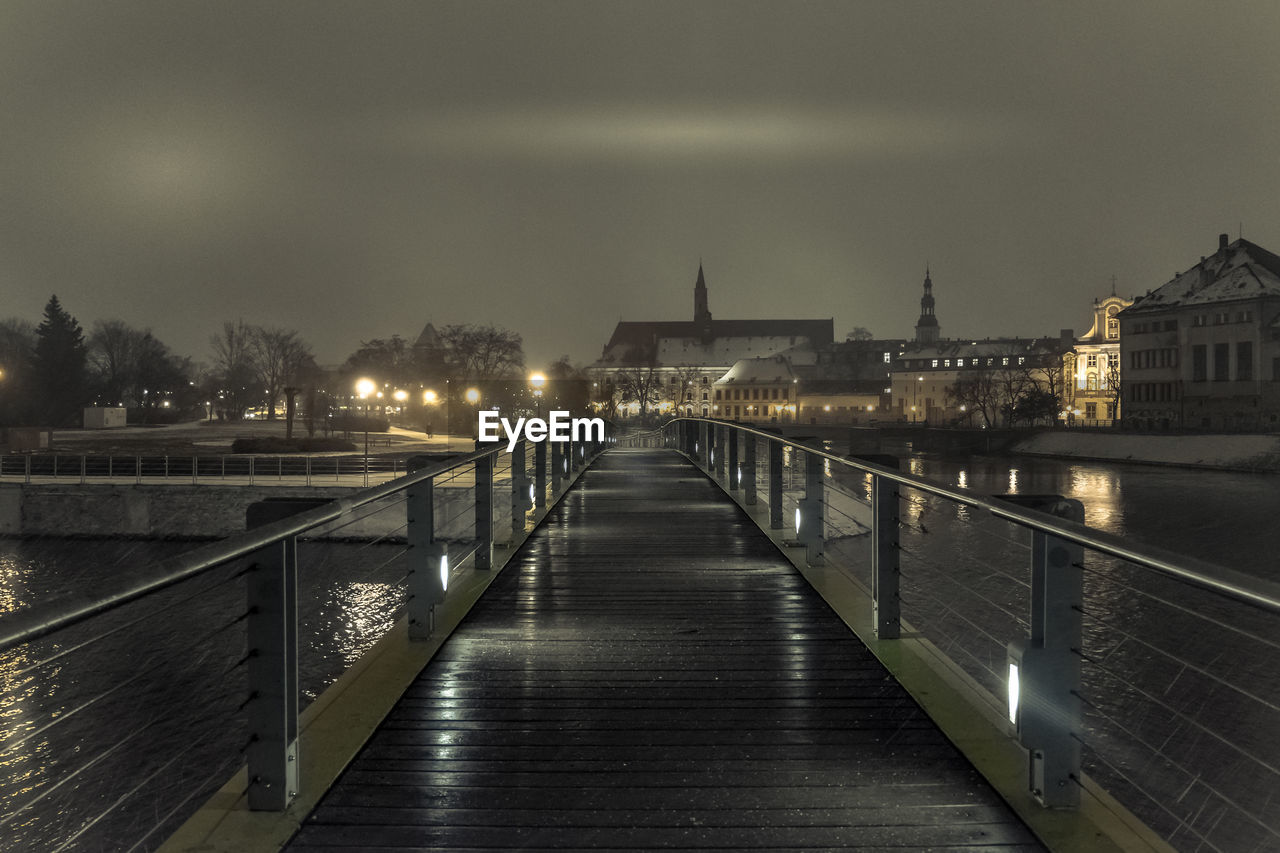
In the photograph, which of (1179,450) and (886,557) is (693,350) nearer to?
(1179,450)

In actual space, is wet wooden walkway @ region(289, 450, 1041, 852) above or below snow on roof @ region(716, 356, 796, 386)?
below

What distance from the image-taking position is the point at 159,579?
7.04ft

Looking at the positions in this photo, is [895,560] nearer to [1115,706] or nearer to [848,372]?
[1115,706]

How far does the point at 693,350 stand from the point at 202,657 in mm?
122967

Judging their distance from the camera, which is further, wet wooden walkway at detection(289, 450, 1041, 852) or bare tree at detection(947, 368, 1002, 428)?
bare tree at detection(947, 368, 1002, 428)

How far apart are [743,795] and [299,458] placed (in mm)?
38952

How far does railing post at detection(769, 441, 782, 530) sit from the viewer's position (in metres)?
8.93

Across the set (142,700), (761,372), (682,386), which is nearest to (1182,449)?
(142,700)

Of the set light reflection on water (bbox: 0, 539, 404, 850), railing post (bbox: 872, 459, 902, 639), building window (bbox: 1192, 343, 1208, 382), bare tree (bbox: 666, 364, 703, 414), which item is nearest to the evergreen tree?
light reflection on water (bbox: 0, 539, 404, 850)

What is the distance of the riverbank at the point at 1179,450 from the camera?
1901 inches

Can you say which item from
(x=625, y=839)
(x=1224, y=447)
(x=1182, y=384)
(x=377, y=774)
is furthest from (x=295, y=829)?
(x=1182, y=384)

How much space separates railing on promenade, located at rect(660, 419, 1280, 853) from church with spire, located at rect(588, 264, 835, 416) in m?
79.5

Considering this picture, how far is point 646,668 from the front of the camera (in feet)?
14.9

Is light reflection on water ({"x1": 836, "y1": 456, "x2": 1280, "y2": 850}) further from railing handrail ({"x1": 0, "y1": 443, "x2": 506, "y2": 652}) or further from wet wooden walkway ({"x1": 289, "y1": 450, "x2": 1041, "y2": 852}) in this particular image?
railing handrail ({"x1": 0, "y1": 443, "x2": 506, "y2": 652})
